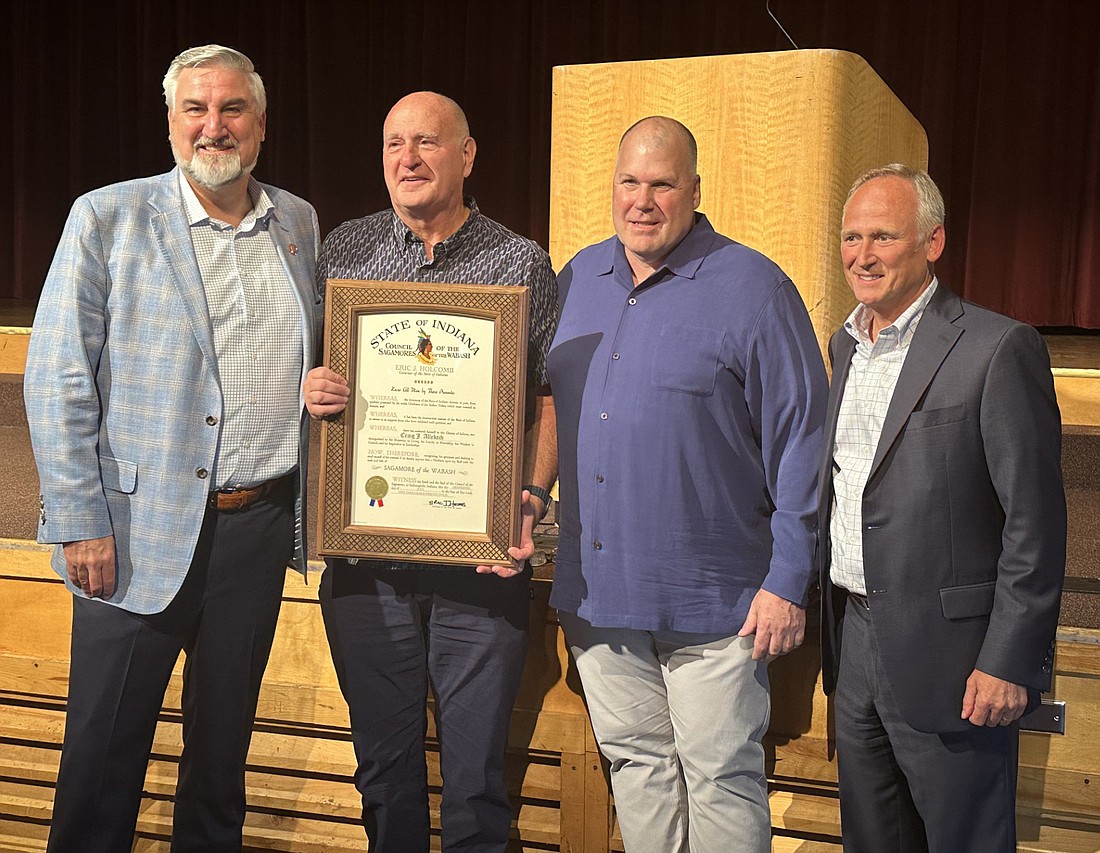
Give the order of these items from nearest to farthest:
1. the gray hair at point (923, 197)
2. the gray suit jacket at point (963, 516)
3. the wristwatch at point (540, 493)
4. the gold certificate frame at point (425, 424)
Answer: the gray suit jacket at point (963, 516), the gray hair at point (923, 197), the gold certificate frame at point (425, 424), the wristwatch at point (540, 493)

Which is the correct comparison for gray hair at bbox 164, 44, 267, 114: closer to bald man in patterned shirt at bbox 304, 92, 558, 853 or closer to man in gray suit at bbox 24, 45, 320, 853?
man in gray suit at bbox 24, 45, 320, 853

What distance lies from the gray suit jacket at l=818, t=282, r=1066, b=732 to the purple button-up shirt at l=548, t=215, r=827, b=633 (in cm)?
16

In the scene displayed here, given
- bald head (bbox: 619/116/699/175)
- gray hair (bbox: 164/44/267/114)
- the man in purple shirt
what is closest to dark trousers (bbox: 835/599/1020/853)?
the man in purple shirt

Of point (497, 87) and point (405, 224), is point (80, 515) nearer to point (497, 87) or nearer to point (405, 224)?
point (405, 224)

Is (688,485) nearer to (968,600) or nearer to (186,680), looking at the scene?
(968,600)

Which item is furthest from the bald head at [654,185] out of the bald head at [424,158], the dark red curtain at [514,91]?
the dark red curtain at [514,91]

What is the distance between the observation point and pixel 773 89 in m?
2.63

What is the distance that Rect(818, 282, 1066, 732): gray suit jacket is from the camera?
178cm

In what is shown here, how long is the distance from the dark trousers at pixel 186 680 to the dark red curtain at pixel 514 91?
542 centimetres

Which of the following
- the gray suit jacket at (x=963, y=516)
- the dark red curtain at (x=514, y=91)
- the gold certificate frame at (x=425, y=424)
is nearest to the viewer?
the gray suit jacket at (x=963, y=516)

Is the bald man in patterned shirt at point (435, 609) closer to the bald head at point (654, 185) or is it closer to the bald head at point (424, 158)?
the bald head at point (424, 158)

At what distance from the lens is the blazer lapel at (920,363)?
184cm

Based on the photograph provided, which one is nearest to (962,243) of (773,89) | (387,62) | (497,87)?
(497,87)

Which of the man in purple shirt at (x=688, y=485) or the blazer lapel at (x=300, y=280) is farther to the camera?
the blazer lapel at (x=300, y=280)
